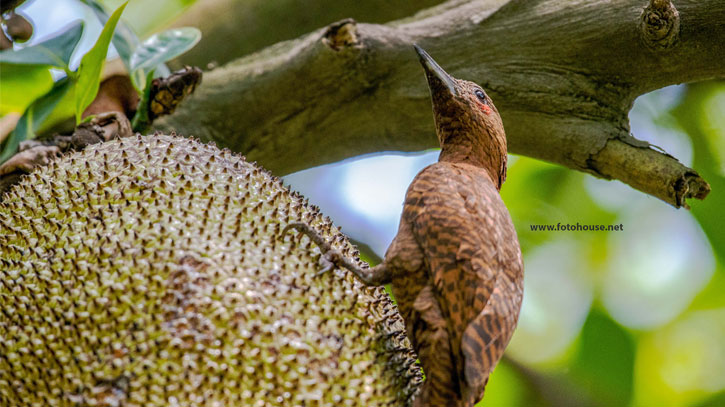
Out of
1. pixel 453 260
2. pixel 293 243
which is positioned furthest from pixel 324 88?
pixel 453 260

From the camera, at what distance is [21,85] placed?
8.49 ft

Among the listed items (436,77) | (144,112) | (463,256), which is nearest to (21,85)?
(144,112)

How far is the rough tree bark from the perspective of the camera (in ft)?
6.94

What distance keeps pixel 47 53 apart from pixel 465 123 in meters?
1.43

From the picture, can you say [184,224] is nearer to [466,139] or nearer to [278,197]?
[278,197]

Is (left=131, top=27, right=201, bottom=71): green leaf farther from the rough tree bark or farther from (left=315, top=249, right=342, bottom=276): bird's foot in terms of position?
(left=315, top=249, right=342, bottom=276): bird's foot

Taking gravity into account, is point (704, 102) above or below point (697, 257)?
above

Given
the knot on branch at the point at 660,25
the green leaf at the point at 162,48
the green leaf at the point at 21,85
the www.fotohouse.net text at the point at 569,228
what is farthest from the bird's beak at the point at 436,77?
the www.fotohouse.net text at the point at 569,228

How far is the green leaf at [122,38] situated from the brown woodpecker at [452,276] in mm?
1172

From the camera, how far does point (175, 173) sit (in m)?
1.73

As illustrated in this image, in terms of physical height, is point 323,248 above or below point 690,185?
below

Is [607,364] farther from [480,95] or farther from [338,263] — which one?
[338,263]

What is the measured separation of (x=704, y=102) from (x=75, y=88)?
320cm

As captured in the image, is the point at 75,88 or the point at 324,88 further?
the point at 324,88
